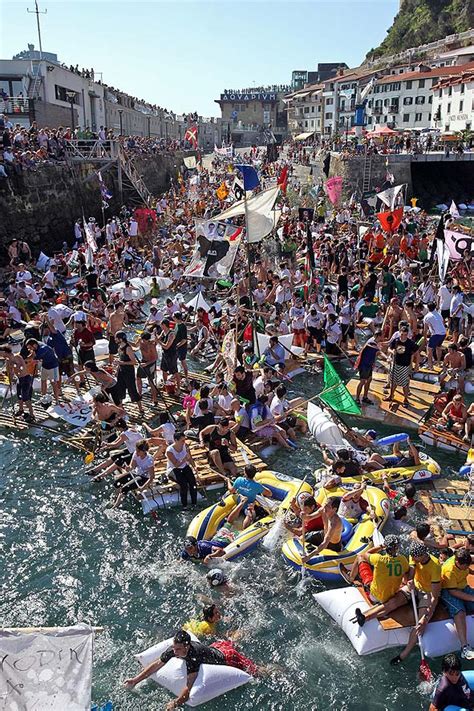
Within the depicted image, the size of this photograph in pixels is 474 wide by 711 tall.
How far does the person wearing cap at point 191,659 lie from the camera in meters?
6.74

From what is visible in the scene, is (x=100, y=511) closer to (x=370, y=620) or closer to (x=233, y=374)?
(x=233, y=374)

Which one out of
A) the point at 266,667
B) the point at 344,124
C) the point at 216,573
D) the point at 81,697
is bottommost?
the point at 266,667

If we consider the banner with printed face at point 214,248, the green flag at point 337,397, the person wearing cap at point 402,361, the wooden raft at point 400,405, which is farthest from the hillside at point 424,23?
the green flag at point 337,397

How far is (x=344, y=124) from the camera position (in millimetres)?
88625

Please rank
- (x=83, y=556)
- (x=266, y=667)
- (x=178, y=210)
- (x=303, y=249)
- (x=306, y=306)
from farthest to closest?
(x=178, y=210) < (x=303, y=249) < (x=306, y=306) < (x=83, y=556) < (x=266, y=667)

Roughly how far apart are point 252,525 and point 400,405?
5.72 m

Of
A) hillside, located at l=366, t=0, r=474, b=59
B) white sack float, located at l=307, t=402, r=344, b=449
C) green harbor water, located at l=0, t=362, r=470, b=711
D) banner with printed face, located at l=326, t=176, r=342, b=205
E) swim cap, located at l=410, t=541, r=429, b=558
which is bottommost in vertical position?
green harbor water, located at l=0, t=362, r=470, b=711

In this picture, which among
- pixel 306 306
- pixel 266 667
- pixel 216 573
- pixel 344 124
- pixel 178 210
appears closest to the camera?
pixel 266 667

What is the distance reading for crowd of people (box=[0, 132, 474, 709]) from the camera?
8750mm

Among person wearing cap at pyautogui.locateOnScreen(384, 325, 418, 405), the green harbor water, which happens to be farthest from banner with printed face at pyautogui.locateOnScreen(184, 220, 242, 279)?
the green harbor water

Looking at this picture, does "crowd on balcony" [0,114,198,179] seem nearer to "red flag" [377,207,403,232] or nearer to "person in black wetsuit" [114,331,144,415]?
"red flag" [377,207,403,232]

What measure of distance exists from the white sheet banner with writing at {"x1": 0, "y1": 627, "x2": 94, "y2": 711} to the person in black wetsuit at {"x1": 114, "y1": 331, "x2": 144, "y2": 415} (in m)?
7.70

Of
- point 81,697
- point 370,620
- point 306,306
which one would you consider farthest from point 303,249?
point 81,697

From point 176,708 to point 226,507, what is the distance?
11.1 ft
